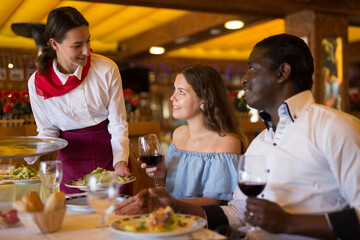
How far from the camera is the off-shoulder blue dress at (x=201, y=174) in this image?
6.74 feet

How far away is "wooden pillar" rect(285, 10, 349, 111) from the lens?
6.12 m

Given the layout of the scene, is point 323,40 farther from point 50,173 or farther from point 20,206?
point 20,206

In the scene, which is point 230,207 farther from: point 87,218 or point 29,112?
point 29,112

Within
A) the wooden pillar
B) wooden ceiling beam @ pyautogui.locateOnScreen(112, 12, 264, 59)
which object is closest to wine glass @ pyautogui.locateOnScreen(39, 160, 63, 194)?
the wooden pillar

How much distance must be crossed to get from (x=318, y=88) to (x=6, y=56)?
6.37 meters

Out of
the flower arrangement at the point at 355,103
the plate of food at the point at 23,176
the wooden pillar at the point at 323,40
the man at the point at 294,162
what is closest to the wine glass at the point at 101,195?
the man at the point at 294,162

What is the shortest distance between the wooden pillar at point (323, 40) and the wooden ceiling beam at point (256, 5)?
128 mm

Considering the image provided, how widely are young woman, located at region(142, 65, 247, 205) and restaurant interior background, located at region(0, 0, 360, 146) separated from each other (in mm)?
2313

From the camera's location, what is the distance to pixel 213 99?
89.1 inches

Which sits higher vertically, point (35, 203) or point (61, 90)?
point (61, 90)

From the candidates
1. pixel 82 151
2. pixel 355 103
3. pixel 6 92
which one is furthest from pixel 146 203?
pixel 355 103

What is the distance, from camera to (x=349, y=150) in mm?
1327

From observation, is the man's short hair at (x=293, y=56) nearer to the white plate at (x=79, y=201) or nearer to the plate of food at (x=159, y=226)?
the plate of food at (x=159, y=226)

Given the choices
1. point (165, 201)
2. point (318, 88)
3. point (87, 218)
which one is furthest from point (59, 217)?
point (318, 88)
